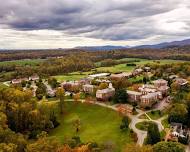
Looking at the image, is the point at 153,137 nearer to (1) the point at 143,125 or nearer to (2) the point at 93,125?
(1) the point at 143,125

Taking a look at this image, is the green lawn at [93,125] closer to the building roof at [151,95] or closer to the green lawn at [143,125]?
the green lawn at [143,125]

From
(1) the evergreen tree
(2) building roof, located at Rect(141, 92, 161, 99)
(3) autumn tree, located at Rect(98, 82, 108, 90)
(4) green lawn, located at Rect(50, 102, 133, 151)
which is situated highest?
(3) autumn tree, located at Rect(98, 82, 108, 90)

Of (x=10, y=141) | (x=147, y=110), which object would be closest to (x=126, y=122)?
(x=147, y=110)

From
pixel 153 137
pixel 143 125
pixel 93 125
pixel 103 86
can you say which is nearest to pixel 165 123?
pixel 143 125

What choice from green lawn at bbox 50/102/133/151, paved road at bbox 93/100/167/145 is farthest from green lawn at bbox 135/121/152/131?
green lawn at bbox 50/102/133/151

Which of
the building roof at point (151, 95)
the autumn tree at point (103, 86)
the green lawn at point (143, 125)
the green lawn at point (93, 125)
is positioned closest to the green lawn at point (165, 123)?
the green lawn at point (143, 125)

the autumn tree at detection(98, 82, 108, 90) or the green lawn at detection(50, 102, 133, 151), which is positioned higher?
the autumn tree at detection(98, 82, 108, 90)

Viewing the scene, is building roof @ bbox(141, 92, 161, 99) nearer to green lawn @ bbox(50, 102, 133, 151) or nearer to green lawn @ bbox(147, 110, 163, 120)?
green lawn @ bbox(147, 110, 163, 120)

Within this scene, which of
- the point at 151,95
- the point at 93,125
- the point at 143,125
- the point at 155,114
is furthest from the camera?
the point at 151,95

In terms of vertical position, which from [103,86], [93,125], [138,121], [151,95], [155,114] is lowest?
[93,125]
